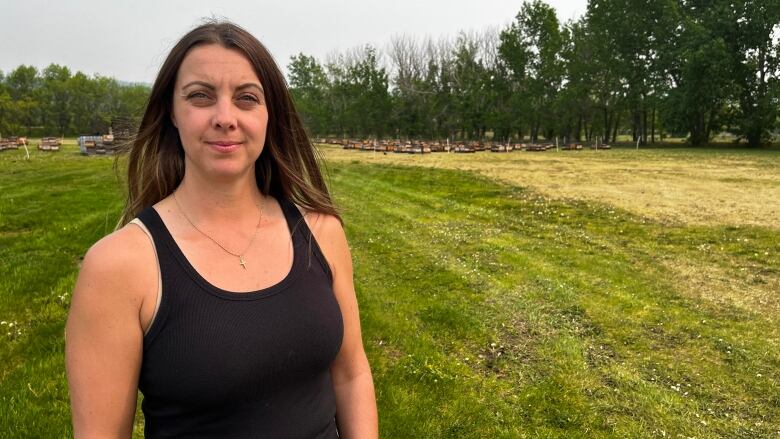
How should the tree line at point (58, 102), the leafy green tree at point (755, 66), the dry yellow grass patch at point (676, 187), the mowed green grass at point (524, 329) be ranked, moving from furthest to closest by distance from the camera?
the tree line at point (58, 102), the leafy green tree at point (755, 66), the dry yellow grass patch at point (676, 187), the mowed green grass at point (524, 329)

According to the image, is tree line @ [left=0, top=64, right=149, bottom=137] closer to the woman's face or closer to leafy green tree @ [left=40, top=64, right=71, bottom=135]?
leafy green tree @ [left=40, top=64, right=71, bottom=135]

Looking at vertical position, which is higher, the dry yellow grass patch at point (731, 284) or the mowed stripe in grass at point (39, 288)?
the mowed stripe in grass at point (39, 288)

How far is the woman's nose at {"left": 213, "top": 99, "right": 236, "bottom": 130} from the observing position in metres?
1.65

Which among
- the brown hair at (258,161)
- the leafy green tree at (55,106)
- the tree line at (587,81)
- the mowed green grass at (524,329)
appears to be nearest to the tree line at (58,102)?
the leafy green tree at (55,106)

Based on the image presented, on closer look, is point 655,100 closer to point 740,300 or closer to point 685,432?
point 740,300

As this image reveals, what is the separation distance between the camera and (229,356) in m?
1.51

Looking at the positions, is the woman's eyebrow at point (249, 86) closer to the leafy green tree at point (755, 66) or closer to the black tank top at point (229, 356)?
the black tank top at point (229, 356)

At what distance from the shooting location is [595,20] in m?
57.8

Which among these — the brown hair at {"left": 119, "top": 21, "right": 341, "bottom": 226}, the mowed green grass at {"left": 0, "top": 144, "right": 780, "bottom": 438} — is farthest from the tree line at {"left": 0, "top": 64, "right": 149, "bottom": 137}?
the brown hair at {"left": 119, "top": 21, "right": 341, "bottom": 226}

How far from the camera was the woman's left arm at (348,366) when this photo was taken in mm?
1952

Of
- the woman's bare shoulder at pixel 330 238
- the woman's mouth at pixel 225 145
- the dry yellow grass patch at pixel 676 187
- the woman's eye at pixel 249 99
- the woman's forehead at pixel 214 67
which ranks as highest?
the woman's forehead at pixel 214 67

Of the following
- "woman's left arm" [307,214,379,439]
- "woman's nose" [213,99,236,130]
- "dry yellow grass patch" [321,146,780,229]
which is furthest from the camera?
"dry yellow grass patch" [321,146,780,229]

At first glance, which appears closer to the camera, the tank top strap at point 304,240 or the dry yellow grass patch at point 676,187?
the tank top strap at point 304,240

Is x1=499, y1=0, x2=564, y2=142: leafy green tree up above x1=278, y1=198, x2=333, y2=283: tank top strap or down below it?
above
